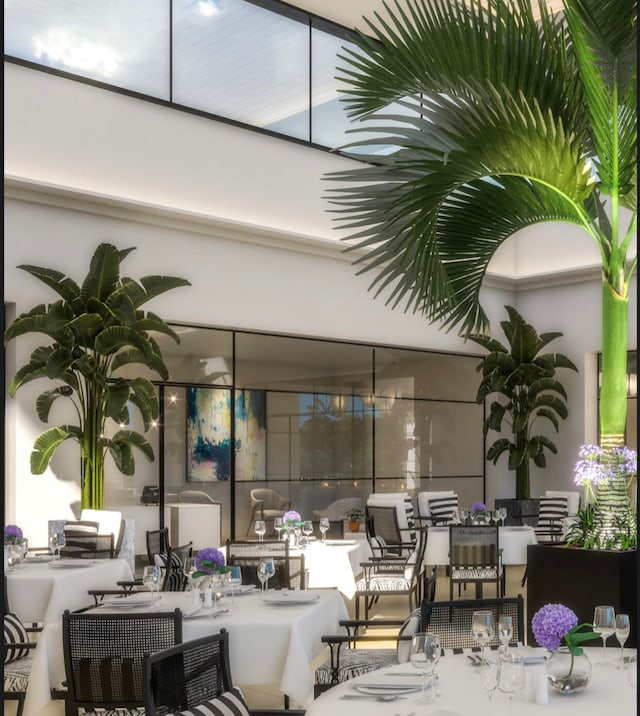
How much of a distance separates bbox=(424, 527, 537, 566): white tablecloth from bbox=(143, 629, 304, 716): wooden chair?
6037 mm

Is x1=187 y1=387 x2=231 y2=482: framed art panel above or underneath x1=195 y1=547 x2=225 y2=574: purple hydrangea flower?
above

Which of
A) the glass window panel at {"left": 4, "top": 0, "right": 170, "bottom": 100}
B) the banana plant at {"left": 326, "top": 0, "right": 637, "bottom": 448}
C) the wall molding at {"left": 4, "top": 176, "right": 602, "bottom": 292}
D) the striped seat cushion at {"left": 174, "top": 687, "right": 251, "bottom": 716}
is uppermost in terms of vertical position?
the glass window panel at {"left": 4, "top": 0, "right": 170, "bottom": 100}

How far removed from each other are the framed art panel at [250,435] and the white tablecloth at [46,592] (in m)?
4.82

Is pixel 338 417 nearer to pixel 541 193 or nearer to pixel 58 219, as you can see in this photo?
pixel 58 219

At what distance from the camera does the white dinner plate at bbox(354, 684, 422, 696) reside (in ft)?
11.0

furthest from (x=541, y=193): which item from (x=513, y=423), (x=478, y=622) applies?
(x=513, y=423)

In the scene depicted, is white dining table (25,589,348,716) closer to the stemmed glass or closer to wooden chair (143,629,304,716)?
wooden chair (143,629,304,716)

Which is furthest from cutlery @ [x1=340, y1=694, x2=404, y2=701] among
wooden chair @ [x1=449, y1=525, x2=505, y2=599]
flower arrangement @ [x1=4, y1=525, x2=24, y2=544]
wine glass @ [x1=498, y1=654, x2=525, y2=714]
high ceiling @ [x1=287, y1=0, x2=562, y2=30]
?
high ceiling @ [x1=287, y1=0, x2=562, y2=30]

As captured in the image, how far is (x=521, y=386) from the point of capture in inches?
548

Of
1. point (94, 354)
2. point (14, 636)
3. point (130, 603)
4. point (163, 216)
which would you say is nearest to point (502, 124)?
point (130, 603)

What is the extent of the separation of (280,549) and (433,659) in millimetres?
4292

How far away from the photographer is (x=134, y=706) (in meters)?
4.38

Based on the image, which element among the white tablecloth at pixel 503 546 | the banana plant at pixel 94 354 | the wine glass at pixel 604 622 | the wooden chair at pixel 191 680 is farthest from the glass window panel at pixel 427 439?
the wine glass at pixel 604 622

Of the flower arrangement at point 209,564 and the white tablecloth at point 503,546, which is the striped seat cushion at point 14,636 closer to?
the flower arrangement at point 209,564
